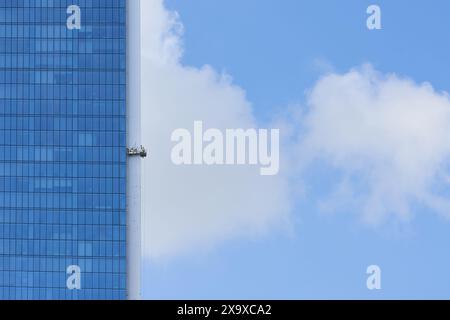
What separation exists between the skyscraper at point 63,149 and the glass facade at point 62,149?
0.11 m

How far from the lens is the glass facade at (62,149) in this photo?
10238cm

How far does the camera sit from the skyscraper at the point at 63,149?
102 metres

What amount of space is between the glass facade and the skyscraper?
4.4 inches

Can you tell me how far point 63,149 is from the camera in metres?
104

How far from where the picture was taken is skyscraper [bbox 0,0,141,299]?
102 m

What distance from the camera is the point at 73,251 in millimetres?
102812

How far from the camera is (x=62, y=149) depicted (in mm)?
103938

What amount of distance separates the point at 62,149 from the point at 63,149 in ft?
0.37

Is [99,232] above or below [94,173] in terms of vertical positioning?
below

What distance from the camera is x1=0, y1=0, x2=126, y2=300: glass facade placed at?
102375mm

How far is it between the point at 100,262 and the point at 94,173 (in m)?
9.89
